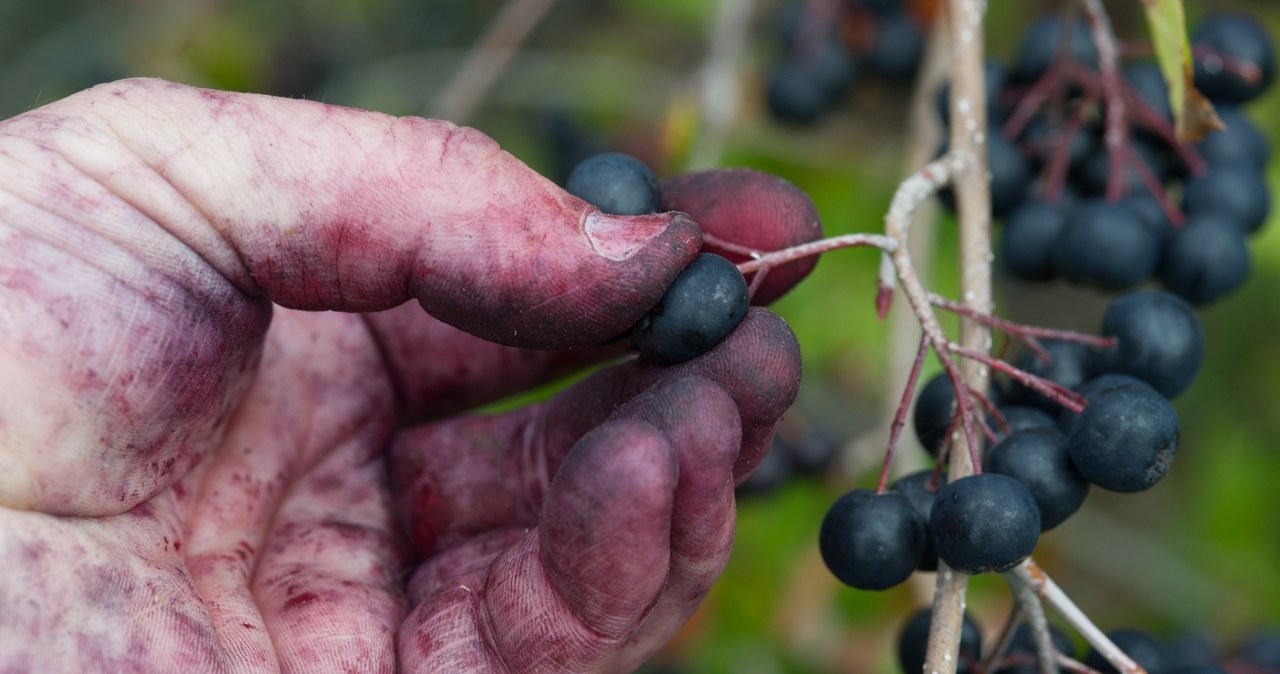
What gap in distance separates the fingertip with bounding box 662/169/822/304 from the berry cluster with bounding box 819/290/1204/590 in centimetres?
33

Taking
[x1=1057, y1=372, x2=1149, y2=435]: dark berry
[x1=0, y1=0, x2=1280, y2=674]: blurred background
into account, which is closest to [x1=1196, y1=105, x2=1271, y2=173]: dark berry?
[x1=0, y1=0, x2=1280, y2=674]: blurred background

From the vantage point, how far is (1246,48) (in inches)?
86.5

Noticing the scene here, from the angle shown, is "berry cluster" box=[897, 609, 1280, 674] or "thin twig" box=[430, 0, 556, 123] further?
"thin twig" box=[430, 0, 556, 123]

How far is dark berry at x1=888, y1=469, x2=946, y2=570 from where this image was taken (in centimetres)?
152

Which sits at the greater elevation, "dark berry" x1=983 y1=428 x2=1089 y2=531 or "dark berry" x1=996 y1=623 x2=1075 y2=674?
"dark berry" x1=983 y1=428 x2=1089 y2=531

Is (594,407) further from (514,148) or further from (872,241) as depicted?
(514,148)

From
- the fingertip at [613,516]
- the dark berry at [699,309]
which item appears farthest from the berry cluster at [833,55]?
the fingertip at [613,516]

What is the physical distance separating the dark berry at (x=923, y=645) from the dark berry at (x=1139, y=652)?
0.61 feet

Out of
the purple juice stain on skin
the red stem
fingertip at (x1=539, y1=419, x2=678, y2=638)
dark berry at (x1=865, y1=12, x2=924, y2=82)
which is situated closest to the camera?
fingertip at (x1=539, y1=419, x2=678, y2=638)

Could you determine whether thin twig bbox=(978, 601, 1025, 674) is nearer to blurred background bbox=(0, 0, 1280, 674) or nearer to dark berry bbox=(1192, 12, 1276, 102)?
blurred background bbox=(0, 0, 1280, 674)

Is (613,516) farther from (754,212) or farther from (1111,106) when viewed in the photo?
(1111,106)

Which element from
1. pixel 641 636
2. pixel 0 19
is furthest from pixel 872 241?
pixel 0 19

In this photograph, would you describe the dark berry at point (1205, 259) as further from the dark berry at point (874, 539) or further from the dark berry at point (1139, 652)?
the dark berry at point (874, 539)

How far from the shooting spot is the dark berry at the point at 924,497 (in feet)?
4.99
